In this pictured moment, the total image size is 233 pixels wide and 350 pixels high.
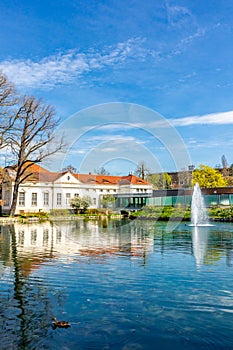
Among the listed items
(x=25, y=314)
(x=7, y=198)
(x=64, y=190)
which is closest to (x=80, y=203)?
(x=64, y=190)

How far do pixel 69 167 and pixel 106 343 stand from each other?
261ft

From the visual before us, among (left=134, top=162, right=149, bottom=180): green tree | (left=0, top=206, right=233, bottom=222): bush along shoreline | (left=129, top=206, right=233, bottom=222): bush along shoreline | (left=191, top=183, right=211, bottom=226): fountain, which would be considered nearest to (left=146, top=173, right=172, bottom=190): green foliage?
(left=134, top=162, right=149, bottom=180): green tree

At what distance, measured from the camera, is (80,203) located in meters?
53.5

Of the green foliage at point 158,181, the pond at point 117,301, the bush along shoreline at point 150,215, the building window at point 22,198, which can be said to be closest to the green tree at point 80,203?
the bush along shoreline at point 150,215

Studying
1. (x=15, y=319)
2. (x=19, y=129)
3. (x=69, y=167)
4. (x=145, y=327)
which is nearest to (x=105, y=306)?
(x=145, y=327)

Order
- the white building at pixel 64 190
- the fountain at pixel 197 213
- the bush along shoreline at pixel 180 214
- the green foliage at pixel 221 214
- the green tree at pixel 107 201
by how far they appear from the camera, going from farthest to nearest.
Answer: the green tree at pixel 107 201
the white building at pixel 64 190
the bush along shoreline at pixel 180 214
the green foliage at pixel 221 214
the fountain at pixel 197 213

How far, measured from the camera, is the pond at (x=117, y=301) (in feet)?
18.4

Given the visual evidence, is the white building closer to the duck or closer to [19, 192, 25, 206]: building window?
[19, 192, 25, 206]: building window

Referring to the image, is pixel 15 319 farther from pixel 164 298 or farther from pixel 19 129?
pixel 19 129

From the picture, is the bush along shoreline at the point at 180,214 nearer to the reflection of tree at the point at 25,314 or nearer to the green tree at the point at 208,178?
the green tree at the point at 208,178

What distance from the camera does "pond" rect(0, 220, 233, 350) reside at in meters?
5.61

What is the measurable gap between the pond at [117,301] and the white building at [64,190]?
3416cm

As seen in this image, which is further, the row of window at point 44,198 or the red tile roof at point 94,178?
the red tile roof at point 94,178

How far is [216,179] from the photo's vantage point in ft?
232
